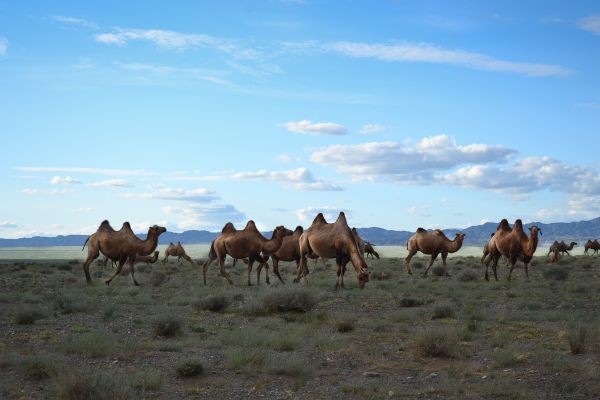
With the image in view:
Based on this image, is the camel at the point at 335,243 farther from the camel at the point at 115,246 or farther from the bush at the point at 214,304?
the camel at the point at 115,246

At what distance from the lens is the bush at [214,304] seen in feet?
55.2

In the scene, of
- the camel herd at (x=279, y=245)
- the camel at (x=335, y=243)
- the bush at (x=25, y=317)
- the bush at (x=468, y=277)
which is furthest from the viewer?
the bush at (x=468, y=277)

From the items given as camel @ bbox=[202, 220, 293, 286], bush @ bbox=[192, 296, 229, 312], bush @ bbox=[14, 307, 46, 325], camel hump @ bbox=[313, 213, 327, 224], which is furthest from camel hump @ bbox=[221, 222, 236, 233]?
bush @ bbox=[14, 307, 46, 325]

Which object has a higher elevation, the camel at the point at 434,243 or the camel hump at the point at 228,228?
the camel hump at the point at 228,228

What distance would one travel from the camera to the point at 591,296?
2102 centimetres

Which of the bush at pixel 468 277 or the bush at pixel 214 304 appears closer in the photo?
the bush at pixel 214 304

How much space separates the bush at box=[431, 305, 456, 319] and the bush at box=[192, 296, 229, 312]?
4.96 meters

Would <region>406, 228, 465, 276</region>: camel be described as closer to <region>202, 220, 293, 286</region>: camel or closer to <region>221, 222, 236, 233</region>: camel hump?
<region>202, 220, 293, 286</region>: camel

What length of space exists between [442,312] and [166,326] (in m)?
6.54

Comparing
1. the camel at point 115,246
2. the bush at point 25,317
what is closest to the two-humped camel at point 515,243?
the camel at point 115,246

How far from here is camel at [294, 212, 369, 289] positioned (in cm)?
2116

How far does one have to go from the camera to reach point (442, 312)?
16.0 m

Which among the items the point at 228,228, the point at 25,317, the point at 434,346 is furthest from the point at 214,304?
the point at 228,228

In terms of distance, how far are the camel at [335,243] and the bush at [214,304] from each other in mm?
5035
